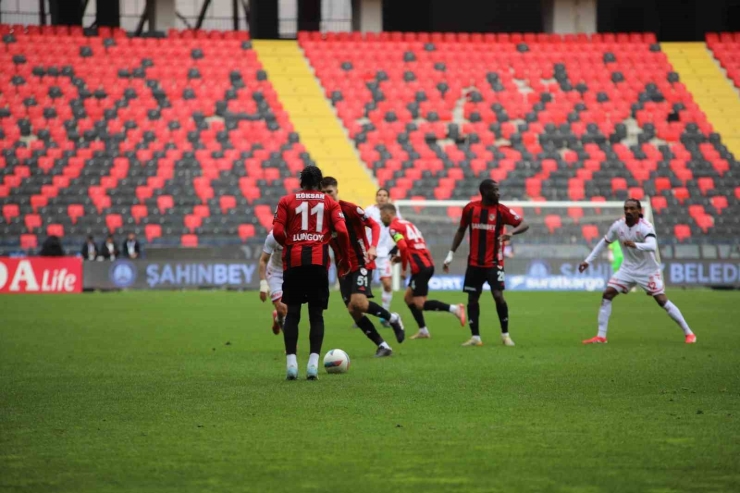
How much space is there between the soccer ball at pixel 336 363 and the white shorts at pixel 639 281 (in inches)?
209

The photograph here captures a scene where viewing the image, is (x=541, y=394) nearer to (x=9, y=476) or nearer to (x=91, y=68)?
(x=9, y=476)

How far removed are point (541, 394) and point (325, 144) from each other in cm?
2866

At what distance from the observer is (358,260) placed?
1152 cm

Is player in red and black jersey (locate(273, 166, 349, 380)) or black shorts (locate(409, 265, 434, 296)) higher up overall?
player in red and black jersey (locate(273, 166, 349, 380))

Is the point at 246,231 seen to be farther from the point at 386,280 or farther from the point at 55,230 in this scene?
the point at 386,280

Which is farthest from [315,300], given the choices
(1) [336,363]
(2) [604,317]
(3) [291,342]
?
(2) [604,317]

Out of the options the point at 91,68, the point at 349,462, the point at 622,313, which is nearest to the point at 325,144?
the point at 91,68

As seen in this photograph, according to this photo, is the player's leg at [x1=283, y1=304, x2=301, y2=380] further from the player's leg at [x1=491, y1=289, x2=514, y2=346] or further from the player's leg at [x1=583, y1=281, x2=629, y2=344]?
the player's leg at [x1=583, y1=281, x2=629, y2=344]

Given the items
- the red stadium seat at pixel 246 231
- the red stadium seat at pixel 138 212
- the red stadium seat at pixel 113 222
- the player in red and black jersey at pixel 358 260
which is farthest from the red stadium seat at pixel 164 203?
the player in red and black jersey at pixel 358 260

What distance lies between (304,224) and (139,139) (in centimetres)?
2804

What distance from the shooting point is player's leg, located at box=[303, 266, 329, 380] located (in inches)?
387

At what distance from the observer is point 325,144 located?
3712cm

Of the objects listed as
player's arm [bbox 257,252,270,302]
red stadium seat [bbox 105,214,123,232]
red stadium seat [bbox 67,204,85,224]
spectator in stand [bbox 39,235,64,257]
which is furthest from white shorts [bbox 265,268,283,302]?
red stadium seat [bbox 67,204,85,224]

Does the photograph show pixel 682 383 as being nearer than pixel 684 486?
No
